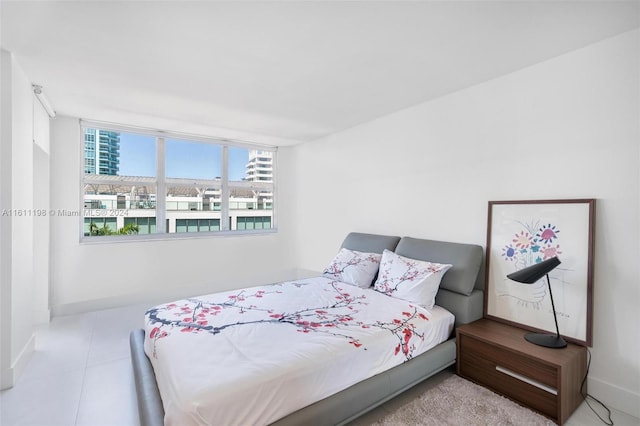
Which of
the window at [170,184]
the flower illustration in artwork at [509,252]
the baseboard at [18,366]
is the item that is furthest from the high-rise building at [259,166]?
the flower illustration in artwork at [509,252]

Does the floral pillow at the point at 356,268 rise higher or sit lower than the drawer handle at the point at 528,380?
higher

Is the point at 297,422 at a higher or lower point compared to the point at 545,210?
lower

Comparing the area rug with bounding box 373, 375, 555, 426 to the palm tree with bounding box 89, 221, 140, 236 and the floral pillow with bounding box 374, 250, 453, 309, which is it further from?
the palm tree with bounding box 89, 221, 140, 236

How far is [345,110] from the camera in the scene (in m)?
3.50

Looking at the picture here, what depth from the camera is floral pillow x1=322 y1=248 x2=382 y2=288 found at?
10.4 ft

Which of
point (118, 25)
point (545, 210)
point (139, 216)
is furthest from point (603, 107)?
point (139, 216)

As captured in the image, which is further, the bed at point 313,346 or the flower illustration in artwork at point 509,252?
the flower illustration in artwork at point 509,252

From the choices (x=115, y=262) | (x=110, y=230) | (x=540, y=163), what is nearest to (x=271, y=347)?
(x=540, y=163)

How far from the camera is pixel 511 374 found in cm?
208

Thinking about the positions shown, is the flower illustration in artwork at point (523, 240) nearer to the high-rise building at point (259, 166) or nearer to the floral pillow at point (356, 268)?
the floral pillow at point (356, 268)

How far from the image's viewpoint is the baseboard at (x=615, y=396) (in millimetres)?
1949

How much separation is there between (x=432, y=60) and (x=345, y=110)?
1.30 meters

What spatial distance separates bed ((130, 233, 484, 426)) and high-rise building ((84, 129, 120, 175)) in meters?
2.54

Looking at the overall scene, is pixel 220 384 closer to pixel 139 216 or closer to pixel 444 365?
pixel 444 365
